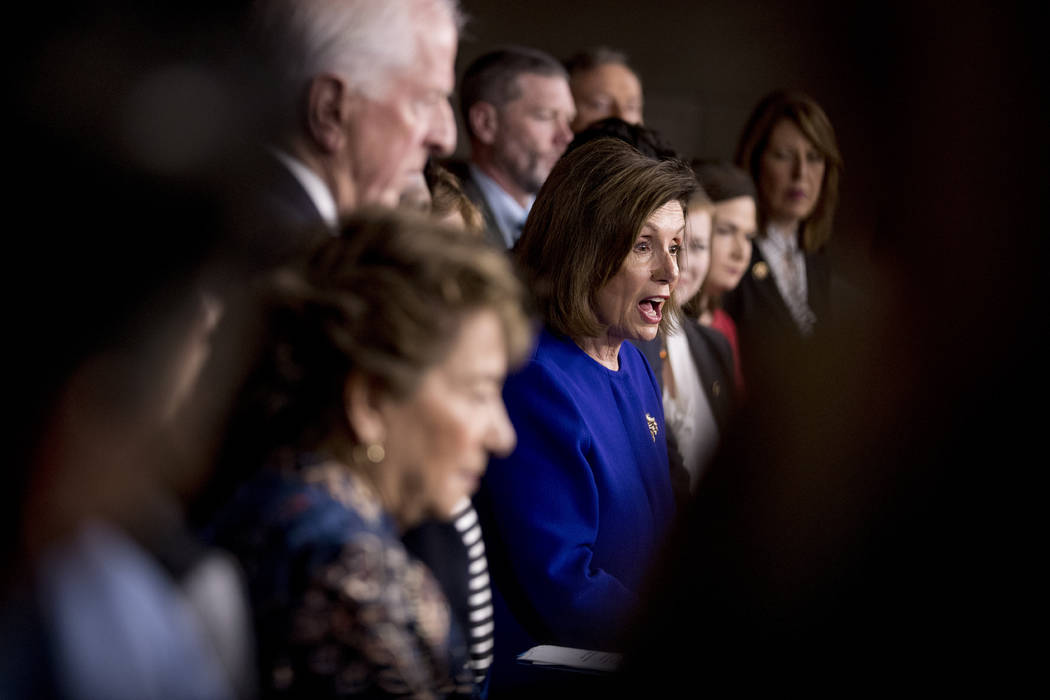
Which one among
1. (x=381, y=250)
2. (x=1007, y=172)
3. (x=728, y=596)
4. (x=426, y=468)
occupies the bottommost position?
(x=728, y=596)

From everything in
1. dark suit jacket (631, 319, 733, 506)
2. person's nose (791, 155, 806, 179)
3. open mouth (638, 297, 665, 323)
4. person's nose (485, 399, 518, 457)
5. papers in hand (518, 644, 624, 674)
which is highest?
person's nose (791, 155, 806, 179)

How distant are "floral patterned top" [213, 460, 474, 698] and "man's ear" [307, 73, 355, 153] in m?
0.46

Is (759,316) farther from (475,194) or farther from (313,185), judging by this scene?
(313,185)

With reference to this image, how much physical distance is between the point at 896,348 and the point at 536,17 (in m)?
4.60

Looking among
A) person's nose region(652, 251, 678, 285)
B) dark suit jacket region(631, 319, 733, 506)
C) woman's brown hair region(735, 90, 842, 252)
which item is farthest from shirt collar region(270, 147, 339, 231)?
woman's brown hair region(735, 90, 842, 252)

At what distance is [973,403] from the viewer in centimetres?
108

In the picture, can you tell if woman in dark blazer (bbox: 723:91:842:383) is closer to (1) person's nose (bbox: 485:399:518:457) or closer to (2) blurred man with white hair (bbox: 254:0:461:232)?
(2) blurred man with white hair (bbox: 254:0:461:232)

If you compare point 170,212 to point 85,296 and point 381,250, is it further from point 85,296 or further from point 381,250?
point 381,250

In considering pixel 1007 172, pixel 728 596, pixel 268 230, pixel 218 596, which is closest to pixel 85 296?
pixel 268 230

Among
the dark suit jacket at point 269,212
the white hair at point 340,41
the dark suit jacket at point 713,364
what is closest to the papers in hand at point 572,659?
the dark suit jacket at point 269,212

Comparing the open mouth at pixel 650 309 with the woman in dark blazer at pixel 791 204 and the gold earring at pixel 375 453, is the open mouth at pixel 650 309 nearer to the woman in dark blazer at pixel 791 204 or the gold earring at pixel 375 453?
the gold earring at pixel 375 453

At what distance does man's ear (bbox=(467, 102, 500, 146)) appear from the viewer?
3467 mm

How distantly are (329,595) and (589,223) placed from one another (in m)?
1.13

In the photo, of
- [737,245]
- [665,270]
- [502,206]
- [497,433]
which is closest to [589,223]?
[665,270]
